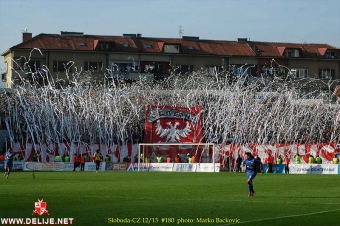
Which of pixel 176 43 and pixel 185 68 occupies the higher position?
pixel 176 43

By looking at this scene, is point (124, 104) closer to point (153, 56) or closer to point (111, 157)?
point (111, 157)

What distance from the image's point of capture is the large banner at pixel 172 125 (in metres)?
67.0

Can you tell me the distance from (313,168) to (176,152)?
14095mm

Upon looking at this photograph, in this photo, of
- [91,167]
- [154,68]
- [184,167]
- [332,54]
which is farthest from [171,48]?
[184,167]

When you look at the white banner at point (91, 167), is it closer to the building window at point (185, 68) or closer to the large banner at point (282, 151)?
the large banner at point (282, 151)

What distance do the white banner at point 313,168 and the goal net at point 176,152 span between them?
914 cm

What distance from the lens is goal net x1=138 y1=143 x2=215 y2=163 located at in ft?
209

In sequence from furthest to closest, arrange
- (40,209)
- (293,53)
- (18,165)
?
1. (293,53)
2. (18,165)
3. (40,209)

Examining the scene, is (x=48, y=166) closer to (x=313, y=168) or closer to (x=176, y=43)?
(x=313, y=168)

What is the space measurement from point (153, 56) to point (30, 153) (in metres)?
38.2

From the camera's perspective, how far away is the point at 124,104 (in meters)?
72.8

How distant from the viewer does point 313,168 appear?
5581 cm

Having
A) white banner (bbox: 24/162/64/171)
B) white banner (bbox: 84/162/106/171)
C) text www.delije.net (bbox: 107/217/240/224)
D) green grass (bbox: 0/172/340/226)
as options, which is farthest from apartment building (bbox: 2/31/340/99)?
text www.delije.net (bbox: 107/217/240/224)

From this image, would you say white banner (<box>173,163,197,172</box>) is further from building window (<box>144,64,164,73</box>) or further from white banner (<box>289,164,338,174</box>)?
building window (<box>144,64,164,73</box>)
